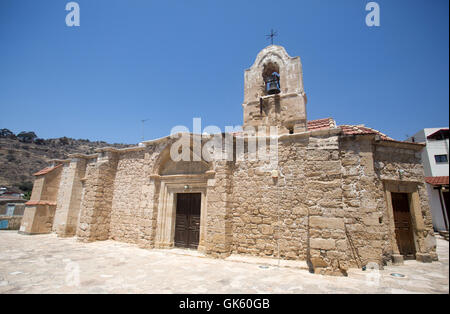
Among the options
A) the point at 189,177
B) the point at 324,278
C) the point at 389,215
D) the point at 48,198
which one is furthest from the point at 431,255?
the point at 48,198

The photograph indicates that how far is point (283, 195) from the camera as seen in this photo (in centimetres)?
627

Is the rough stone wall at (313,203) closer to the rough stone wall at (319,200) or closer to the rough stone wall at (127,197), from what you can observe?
the rough stone wall at (319,200)

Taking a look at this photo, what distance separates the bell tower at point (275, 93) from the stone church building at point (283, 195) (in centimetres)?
4

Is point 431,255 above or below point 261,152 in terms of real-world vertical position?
below

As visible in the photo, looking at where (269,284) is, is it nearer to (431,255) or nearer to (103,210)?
(431,255)

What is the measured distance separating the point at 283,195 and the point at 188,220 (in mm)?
3711

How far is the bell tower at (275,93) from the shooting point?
25.0ft

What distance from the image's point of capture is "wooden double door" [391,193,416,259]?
6.62 metres

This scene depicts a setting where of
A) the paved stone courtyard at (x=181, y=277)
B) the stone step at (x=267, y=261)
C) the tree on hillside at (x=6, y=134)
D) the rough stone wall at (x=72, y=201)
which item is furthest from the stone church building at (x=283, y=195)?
the tree on hillside at (x=6, y=134)

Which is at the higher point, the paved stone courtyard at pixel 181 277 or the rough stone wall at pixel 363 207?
the rough stone wall at pixel 363 207

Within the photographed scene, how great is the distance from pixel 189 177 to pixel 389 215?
672 centimetres

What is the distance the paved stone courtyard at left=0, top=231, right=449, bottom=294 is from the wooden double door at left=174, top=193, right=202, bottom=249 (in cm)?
116

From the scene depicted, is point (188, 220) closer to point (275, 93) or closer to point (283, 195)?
point (283, 195)
